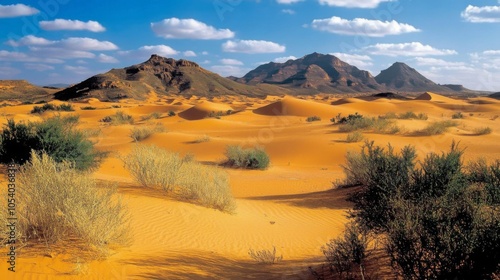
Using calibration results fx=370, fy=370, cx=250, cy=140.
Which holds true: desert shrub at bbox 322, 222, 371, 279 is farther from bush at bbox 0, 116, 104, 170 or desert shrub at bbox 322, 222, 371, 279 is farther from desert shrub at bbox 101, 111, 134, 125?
desert shrub at bbox 101, 111, 134, 125

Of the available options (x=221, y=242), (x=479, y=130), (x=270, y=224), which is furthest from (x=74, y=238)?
(x=479, y=130)

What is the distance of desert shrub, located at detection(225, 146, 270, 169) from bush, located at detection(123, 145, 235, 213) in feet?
23.6

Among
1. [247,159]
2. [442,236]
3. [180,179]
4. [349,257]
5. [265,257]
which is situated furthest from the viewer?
[247,159]

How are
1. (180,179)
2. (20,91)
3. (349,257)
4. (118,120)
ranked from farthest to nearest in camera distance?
(20,91)
(118,120)
(180,179)
(349,257)

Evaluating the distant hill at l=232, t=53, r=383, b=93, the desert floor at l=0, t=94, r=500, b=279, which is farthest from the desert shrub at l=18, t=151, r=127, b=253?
the distant hill at l=232, t=53, r=383, b=93

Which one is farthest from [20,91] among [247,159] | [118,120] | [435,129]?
[435,129]

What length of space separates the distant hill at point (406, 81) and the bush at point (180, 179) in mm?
170953

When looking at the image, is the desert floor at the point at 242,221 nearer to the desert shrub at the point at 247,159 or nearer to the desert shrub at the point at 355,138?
the desert shrub at the point at 355,138

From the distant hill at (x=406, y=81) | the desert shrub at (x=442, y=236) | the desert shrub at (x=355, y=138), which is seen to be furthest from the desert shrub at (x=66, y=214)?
the distant hill at (x=406, y=81)

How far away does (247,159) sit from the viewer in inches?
701

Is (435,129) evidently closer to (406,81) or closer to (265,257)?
(265,257)

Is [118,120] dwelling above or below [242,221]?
above

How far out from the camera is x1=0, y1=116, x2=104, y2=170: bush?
10086mm

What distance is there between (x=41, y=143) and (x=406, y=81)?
7408 inches
